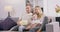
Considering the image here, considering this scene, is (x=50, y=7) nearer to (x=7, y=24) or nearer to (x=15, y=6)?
(x=15, y=6)

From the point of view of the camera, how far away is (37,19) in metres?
2.90

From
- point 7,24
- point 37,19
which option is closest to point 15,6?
point 7,24

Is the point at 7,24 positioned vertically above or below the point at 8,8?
below

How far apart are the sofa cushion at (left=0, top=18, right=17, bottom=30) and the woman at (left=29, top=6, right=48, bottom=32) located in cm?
43

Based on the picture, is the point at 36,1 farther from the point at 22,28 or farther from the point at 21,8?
the point at 22,28

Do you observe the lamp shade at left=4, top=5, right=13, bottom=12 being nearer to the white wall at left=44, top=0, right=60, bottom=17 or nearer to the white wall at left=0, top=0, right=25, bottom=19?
the white wall at left=0, top=0, right=25, bottom=19

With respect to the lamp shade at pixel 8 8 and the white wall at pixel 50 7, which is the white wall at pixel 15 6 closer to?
the lamp shade at pixel 8 8

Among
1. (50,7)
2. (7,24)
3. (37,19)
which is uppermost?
(50,7)

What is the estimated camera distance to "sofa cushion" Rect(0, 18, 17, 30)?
119 inches

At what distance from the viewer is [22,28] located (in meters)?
2.93

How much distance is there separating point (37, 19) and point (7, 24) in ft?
2.30

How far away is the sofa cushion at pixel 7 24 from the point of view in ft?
9.88

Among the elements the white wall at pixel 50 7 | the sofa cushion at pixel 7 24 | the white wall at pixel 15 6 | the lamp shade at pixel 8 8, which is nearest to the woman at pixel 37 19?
the white wall at pixel 50 7

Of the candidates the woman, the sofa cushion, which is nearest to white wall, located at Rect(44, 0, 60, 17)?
the woman
